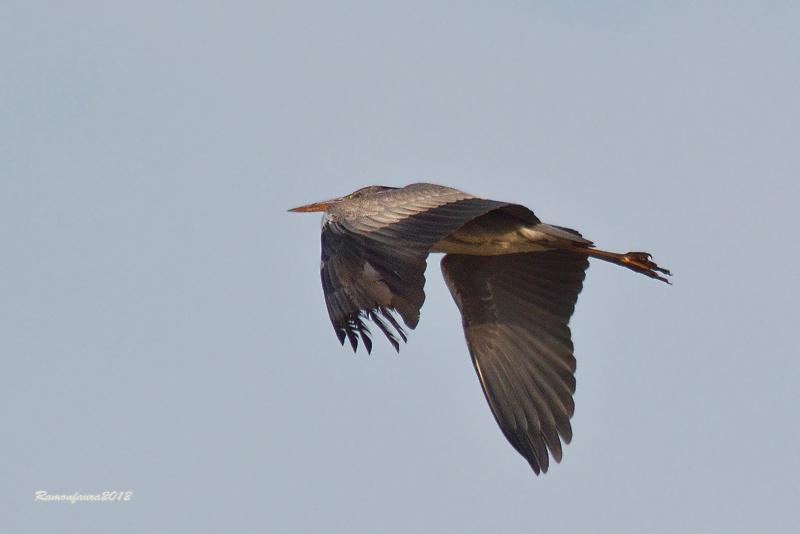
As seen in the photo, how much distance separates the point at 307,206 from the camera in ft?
37.4

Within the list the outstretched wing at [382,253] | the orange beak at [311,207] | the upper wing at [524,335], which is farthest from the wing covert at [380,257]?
the upper wing at [524,335]

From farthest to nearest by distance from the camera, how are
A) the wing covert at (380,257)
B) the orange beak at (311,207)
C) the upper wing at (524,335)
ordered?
the orange beak at (311,207) → the upper wing at (524,335) → the wing covert at (380,257)

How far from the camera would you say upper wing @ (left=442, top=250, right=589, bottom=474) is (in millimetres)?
10969

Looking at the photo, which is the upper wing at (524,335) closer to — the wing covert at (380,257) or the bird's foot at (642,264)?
the bird's foot at (642,264)

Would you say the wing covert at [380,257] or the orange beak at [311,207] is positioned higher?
the orange beak at [311,207]

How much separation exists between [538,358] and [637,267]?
1.32m

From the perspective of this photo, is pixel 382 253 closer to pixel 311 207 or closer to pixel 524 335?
pixel 311 207

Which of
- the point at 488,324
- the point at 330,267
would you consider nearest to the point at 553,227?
the point at 488,324

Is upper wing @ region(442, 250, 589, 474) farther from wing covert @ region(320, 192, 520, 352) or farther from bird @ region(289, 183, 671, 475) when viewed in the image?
wing covert @ region(320, 192, 520, 352)

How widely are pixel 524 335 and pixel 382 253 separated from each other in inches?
137

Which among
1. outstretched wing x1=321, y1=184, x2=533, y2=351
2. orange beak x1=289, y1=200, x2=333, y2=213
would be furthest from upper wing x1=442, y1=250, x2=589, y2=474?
outstretched wing x1=321, y1=184, x2=533, y2=351

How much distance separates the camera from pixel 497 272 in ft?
39.2

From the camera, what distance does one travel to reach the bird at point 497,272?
8.58 m

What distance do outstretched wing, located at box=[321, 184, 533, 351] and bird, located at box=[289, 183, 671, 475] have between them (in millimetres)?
10
